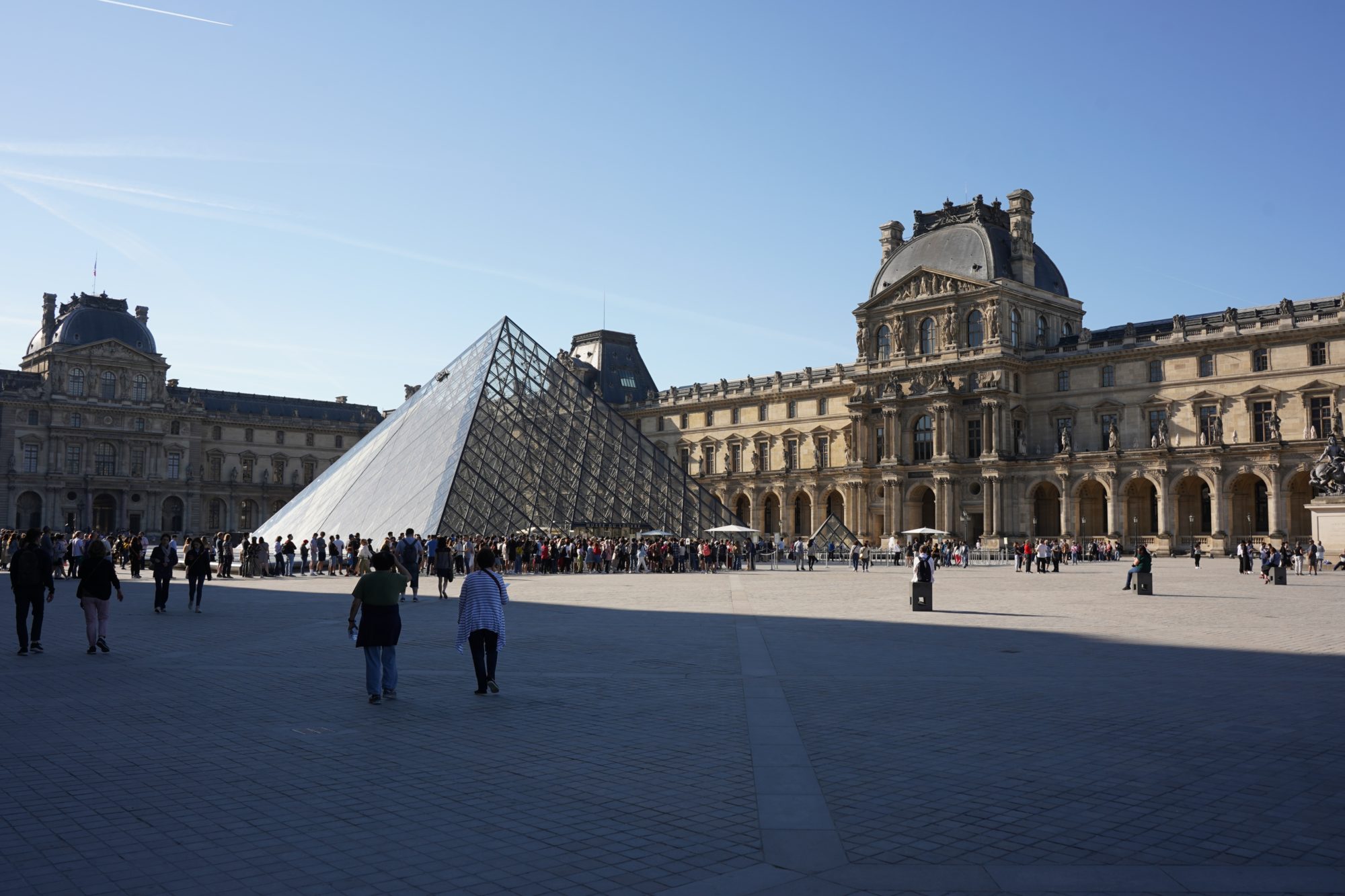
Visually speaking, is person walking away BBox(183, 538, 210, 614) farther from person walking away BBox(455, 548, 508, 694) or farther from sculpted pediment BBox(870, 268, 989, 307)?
sculpted pediment BBox(870, 268, 989, 307)

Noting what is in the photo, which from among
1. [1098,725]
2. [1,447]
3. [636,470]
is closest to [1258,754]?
[1098,725]

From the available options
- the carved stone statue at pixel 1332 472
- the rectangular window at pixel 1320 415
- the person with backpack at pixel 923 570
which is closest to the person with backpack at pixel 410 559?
the person with backpack at pixel 923 570

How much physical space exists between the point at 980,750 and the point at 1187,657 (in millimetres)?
5734

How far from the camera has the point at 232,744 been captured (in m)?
7.00

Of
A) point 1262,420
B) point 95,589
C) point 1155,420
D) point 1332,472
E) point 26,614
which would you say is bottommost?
point 26,614

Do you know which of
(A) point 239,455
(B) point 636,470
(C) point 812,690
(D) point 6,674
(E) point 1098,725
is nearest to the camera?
(E) point 1098,725

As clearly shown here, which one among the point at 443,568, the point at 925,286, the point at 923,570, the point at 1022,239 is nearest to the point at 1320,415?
the point at 1022,239

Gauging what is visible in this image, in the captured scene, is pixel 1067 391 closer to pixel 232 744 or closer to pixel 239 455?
pixel 232 744

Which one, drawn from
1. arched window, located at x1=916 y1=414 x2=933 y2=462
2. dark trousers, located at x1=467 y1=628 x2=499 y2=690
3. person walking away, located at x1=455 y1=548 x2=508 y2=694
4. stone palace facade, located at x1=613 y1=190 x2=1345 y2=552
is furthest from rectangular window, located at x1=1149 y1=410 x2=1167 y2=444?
dark trousers, located at x1=467 y1=628 x2=499 y2=690

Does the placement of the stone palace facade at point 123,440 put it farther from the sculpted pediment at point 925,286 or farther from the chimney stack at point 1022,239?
the chimney stack at point 1022,239

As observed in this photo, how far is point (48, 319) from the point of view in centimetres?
7619

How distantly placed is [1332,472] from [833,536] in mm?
21294

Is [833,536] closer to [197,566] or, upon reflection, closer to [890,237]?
[890,237]

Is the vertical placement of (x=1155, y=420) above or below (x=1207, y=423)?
above
